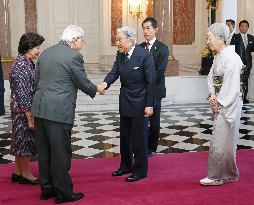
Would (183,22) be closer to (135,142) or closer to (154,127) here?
(154,127)

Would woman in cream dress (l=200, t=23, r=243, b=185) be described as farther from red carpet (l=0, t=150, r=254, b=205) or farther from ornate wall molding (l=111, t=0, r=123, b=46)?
ornate wall molding (l=111, t=0, r=123, b=46)

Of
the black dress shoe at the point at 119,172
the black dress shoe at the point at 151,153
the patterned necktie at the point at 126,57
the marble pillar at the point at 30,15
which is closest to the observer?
the patterned necktie at the point at 126,57

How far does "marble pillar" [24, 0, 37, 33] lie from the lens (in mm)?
13562

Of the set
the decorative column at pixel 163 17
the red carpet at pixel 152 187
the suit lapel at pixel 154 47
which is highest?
the decorative column at pixel 163 17

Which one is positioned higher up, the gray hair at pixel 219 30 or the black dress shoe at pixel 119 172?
the gray hair at pixel 219 30

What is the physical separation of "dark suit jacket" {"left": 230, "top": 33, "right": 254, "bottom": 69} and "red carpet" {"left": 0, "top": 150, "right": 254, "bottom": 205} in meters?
4.47

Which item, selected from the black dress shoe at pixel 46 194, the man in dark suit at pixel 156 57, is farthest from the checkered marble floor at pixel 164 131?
the black dress shoe at pixel 46 194

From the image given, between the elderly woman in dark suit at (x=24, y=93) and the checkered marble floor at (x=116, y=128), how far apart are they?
4.53 ft

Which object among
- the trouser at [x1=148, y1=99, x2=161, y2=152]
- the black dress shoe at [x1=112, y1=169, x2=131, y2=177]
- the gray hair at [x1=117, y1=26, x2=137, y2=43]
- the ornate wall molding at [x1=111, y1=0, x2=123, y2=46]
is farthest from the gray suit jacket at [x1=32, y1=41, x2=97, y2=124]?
the ornate wall molding at [x1=111, y1=0, x2=123, y2=46]

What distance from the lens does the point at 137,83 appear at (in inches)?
219

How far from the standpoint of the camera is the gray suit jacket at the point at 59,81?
15.4ft

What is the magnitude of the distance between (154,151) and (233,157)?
166cm

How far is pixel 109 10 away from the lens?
14969 mm

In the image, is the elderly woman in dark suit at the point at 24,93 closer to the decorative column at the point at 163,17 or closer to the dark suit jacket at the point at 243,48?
the dark suit jacket at the point at 243,48
